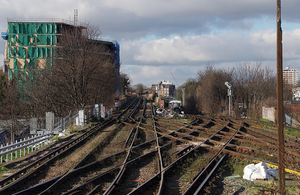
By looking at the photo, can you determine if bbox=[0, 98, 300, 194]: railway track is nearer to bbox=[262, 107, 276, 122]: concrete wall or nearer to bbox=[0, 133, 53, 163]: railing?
bbox=[0, 133, 53, 163]: railing

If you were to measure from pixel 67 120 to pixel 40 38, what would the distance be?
4609 cm

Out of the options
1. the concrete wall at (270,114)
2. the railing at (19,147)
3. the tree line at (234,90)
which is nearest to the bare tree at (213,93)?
the tree line at (234,90)

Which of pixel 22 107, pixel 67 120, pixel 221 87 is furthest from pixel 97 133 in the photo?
pixel 221 87

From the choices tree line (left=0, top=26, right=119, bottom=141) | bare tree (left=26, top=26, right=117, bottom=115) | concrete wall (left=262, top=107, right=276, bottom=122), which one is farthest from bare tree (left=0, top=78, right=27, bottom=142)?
concrete wall (left=262, top=107, right=276, bottom=122)

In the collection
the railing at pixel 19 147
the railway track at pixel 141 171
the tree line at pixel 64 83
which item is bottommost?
the railway track at pixel 141 171

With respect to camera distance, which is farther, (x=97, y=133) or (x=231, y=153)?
(x=97, y=133)

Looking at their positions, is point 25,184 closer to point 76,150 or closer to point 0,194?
point 0,194

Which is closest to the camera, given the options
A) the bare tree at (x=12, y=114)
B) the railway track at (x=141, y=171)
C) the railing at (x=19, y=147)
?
the railway track at (x=141, y=171)

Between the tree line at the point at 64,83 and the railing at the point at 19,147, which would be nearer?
the railing at the point at 19,147

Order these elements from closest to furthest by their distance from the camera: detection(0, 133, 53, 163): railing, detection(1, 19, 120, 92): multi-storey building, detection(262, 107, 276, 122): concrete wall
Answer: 1. detection(0, 133, 53, 163): railing
2. detection(262, 107, 276, 122): concrete wall
3. detection(1, 19, 120, 92): multi-storey building

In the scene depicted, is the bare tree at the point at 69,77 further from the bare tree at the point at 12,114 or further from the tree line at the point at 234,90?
the tree line at the point at 234,90

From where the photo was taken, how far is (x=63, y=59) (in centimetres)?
2941

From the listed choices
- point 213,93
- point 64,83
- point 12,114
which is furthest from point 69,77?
point 213,93

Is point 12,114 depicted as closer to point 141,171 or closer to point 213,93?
point 141,171
